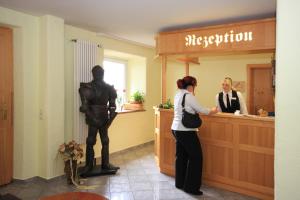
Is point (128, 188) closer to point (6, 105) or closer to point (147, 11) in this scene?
point (6, 105)

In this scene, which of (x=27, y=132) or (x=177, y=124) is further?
(x=27, y=132)

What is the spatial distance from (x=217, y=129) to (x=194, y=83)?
0.69 meters

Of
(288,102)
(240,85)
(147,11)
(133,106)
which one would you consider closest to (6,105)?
(147,11)

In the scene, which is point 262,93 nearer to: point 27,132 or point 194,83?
point 194,83

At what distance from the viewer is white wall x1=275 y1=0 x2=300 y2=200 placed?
4.42 feet

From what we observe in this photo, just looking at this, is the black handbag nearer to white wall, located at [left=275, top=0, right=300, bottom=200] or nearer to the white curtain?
white wall, located at [left=275, top=0, right=300, bottom=200]

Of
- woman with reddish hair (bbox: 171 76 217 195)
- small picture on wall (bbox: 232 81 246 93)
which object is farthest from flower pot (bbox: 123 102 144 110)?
woman with reddish hair (bbox: 171 76 217 195)

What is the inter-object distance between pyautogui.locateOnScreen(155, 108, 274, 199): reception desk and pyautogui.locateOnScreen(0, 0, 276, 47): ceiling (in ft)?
4.13

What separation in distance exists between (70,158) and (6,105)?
1.06 meters

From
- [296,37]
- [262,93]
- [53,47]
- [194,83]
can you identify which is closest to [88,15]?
[53,47]

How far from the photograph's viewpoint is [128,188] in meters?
3.18

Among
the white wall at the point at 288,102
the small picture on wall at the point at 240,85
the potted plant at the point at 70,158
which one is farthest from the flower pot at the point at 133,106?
the white wall at the point at 288,102

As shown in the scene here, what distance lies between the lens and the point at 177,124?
297 cm

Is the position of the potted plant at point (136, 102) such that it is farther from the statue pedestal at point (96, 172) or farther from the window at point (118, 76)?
the statue pedestal at point (96, 172)
